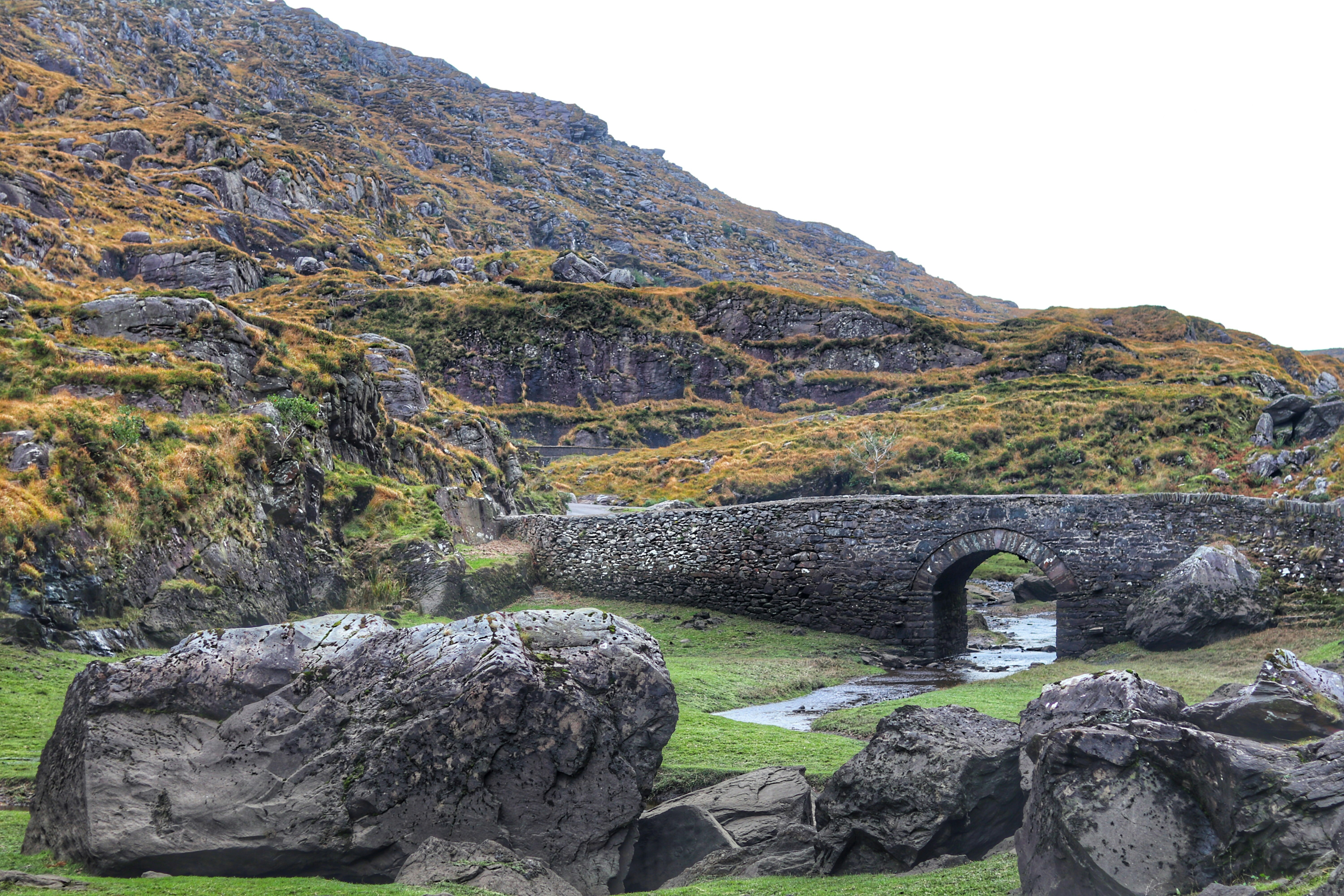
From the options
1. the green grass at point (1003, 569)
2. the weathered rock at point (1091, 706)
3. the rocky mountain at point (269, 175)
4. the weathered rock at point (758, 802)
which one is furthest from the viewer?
the rocky mountain at point (269, 175)

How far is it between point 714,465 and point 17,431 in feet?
134

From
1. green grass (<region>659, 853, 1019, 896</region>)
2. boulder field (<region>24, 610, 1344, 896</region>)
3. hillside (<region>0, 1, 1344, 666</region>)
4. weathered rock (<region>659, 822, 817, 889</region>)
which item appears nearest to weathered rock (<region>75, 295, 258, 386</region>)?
hillside (<region>0, 1, 1344, 666</region>)

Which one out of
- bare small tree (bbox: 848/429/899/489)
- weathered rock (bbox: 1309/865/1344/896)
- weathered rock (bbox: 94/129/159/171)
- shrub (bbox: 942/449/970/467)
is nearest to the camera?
weathered rock (bbox: 1309/865/1344/896)

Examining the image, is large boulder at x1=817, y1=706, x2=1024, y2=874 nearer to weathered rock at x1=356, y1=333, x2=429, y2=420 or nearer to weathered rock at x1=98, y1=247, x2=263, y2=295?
weathered rock at x1=356, y1=333, x2=429, y2=420

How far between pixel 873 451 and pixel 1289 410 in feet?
61.1

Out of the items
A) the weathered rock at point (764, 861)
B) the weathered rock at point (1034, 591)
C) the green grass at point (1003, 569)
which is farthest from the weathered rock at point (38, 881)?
the green grass at point (1003, 569)

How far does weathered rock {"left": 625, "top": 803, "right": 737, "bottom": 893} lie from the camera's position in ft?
29.0

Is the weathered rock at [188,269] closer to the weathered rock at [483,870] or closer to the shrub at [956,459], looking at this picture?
the shrub at [956,459]

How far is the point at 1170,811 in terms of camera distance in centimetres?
618

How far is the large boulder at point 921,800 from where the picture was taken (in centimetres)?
789

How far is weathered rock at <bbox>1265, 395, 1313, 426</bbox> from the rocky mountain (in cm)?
6295

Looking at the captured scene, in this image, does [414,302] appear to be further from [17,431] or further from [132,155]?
[17,431]

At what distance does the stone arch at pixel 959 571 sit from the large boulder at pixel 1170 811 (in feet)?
55.4

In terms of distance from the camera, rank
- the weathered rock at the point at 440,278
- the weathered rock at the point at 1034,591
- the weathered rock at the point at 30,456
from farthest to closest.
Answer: the weathered rock at the point at 440,278, the weathered rock at the point at 1034,591, the weathered rock at the point at 30,456
